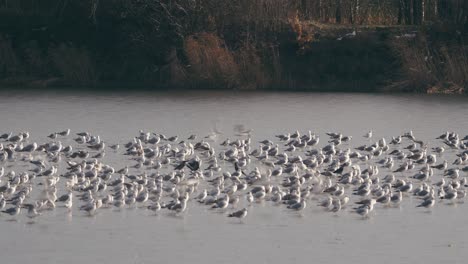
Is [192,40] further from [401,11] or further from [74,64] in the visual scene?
[401,11]

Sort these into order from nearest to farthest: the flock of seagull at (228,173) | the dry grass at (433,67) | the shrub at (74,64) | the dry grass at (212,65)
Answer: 1. the flock of seagull at (228,173)
2. the dry grass at (433,67)
3. the dry grass at (212,65)
4. the shrub at (74,64)

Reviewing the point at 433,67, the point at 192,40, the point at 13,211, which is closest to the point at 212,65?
the point at 192,40

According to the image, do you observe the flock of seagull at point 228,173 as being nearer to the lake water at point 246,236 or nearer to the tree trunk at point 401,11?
the lake water at point 246,236

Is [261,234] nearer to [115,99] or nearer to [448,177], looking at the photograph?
[448,177]

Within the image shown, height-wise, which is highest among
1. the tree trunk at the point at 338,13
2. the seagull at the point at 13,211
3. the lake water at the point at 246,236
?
the tree trunk at the point at 338,13

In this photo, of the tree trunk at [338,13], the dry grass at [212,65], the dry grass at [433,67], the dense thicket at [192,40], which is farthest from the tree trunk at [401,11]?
the dry grass at [212,65]

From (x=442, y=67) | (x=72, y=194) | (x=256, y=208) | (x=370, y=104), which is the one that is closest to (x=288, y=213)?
(x=256, y=208)

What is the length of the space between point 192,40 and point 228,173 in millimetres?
18343

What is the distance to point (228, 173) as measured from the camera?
19188 millimetres

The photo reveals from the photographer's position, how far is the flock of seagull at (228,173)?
1707cm

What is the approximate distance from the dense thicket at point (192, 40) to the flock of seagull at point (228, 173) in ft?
38.0

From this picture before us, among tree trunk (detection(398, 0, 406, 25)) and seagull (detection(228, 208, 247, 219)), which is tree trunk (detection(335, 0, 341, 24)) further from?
seagull (detection(228, 208, 247, 219))

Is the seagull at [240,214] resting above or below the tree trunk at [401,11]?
below

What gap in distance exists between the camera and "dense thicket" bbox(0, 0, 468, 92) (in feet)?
120
